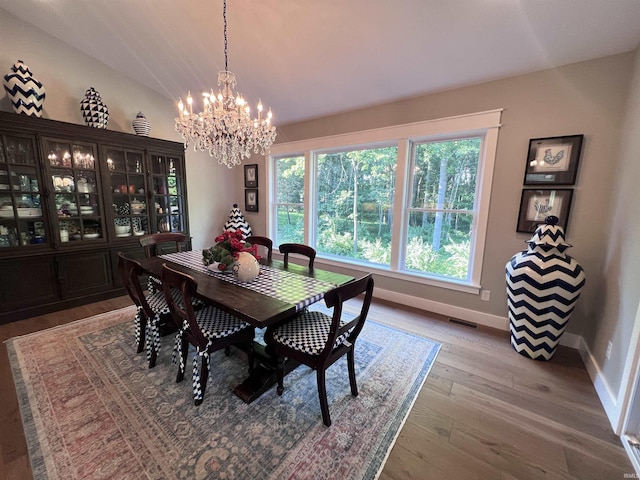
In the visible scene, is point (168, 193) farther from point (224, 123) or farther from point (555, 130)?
point (555, 130)

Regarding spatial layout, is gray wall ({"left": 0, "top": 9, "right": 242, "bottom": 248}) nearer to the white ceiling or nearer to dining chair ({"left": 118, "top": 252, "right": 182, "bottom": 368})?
the white ceiling

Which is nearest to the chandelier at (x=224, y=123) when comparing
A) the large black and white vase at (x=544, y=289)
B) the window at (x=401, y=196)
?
the window at (x=401, y=196)

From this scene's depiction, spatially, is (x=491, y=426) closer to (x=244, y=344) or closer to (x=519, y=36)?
(x=244, y=344)

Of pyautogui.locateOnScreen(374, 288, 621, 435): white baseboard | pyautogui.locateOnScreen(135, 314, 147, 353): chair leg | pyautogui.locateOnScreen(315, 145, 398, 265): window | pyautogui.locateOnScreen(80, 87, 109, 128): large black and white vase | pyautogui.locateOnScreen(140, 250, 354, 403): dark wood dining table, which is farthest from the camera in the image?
pyautogui.locateOnScreen(315, 145, 398, 265): window

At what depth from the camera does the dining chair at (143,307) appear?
180 centimetres

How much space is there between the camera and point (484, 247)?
8.91 ft

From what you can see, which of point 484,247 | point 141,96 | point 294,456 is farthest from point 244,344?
point 141,96

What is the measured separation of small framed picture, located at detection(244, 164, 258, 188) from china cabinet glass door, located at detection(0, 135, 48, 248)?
2.58 m

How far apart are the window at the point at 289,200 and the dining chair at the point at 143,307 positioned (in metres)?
2.37

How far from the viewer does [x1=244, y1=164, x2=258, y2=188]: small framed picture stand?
4.55 m

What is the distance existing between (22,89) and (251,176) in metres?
2.70

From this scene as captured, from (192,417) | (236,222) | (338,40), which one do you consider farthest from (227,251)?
(236,222)

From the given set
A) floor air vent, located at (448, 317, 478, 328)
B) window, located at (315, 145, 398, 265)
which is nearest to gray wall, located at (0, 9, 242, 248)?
window, located at (315, 145, 398, 265)

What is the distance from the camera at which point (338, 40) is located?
2.33 meters
